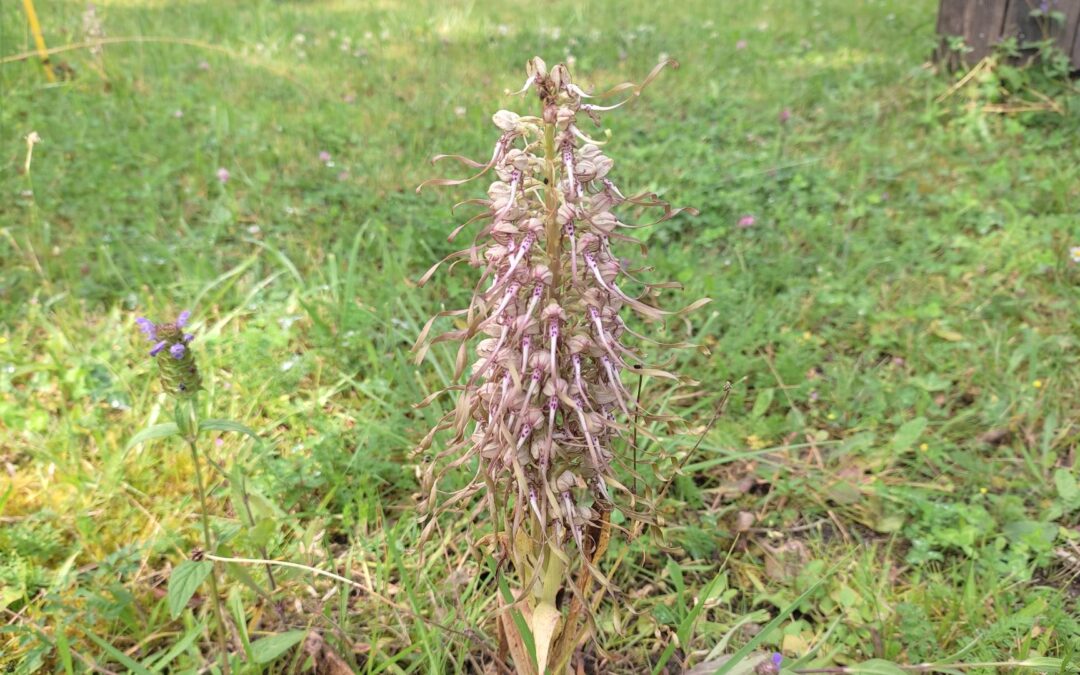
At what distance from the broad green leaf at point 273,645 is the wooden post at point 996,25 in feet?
16.5

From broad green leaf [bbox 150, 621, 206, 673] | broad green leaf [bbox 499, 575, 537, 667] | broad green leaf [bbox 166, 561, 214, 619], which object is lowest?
broad green leaf [bbox 150, 621, 206, 673]

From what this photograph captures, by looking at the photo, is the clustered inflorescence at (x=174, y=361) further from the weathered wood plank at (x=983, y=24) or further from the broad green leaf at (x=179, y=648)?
the weathered wood plank at (x=983, y=24)

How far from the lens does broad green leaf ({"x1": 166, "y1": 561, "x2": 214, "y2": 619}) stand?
139 cm

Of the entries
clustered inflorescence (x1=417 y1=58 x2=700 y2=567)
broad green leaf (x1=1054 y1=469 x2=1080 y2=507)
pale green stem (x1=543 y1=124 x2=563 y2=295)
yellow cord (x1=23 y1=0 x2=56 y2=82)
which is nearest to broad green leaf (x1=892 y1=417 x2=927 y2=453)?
broad green leaf (x1=1054 y1=469 x2=1080 y2=507)

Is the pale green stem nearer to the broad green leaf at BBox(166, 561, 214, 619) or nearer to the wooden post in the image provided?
the broad green leaf at BBox(166, 561, 214, 619)

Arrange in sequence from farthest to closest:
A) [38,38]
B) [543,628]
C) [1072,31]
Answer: [1072,31] → [38,38] → [543,628]

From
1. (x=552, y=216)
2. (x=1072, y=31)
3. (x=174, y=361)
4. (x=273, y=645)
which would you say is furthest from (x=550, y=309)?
(x=1072, y=31)

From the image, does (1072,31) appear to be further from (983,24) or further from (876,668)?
(876,668)

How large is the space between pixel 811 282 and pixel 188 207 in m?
2.86

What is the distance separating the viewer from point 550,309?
1.21 metres

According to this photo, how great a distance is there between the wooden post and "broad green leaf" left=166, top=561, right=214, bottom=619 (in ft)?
16.8

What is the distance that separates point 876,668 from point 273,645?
128 centimetres

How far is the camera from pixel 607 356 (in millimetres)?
1276

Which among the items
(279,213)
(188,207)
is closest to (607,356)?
(279,213)
